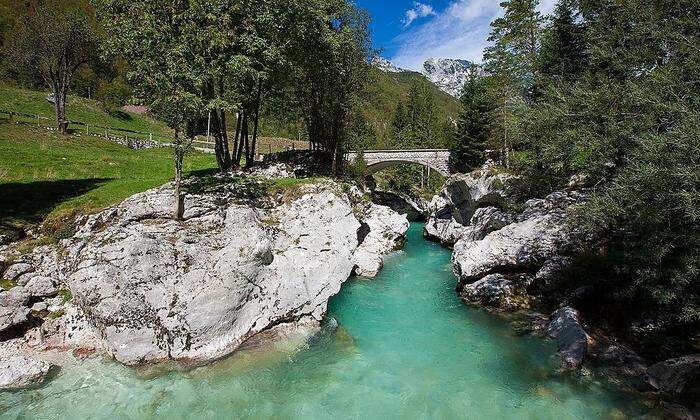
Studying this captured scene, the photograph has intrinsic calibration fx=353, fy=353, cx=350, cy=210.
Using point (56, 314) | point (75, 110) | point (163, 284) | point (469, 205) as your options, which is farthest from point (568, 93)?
point (75, 110)

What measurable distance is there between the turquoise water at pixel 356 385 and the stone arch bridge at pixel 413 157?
33.9m

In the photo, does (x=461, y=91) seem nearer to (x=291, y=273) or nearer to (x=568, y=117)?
(x=568, y=117)

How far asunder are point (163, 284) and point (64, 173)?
613 inches

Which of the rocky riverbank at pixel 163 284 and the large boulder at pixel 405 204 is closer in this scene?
the rocky riverbank at pixel 163 284

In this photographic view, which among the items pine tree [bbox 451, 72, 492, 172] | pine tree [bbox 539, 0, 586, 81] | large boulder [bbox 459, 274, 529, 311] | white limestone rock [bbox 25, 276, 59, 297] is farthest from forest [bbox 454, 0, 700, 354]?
pine tree [bbox 451, 72, 492, 172]

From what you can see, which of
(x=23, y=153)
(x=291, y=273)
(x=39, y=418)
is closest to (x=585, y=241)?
(x=291, y=273)

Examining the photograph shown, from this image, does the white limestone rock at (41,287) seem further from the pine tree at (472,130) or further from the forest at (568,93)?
the pine tree at (472,130)

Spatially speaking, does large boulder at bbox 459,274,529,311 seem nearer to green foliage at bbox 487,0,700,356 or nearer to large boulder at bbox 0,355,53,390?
green foliage at bbox 487,0,700,356

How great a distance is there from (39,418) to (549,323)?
59.1 ft

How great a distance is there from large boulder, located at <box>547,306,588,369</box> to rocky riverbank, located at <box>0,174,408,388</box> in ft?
29.6

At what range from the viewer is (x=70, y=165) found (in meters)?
24.6

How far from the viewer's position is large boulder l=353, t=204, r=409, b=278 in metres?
25.0

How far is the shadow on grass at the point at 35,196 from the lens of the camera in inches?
618

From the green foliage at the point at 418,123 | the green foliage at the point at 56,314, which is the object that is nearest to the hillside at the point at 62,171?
the green foliage at the point at 56,314
